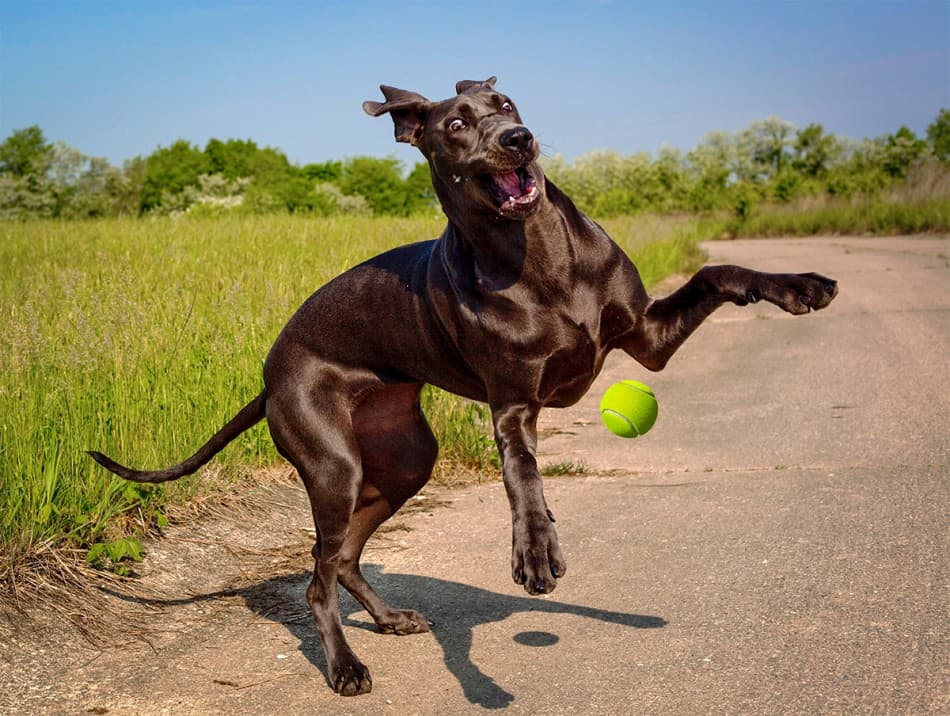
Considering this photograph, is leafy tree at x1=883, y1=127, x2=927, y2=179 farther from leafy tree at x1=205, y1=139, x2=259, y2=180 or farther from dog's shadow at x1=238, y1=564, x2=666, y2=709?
dog's shadow at x1=238, y1=564, x2=666, y2=709

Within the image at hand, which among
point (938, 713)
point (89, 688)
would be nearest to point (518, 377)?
point (938, 713)

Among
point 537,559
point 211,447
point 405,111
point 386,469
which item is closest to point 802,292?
point 537,559

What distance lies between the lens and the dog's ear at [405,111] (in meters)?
3.65

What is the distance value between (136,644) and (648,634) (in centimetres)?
196

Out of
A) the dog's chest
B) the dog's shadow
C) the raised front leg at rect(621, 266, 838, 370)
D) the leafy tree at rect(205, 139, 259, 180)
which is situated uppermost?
the leafy tree at rect(205, 139, 259, 180)

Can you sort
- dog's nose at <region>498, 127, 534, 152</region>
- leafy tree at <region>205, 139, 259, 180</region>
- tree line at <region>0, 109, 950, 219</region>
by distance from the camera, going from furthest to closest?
leafy tree at <region>205, 139, 259, 180</region> → tree line at <region>0, 109, 950, 219</region> → dog's nose at <region>498, 127, 534, 152</region>

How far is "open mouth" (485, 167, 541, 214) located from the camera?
3.36 metres

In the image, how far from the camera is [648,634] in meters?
3.92

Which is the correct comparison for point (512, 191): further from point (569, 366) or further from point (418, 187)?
point (418, 187)

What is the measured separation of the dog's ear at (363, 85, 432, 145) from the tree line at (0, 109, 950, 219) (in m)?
18.7

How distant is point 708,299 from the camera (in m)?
3.61

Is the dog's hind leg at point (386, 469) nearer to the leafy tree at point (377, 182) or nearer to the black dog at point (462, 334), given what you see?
the black dog at point (462, 334)

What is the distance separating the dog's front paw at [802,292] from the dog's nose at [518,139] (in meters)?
0.94

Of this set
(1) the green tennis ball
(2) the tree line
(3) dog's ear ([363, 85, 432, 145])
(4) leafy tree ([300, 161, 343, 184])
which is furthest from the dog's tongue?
(4) leafy tree ([300, 161, 343, 184])
